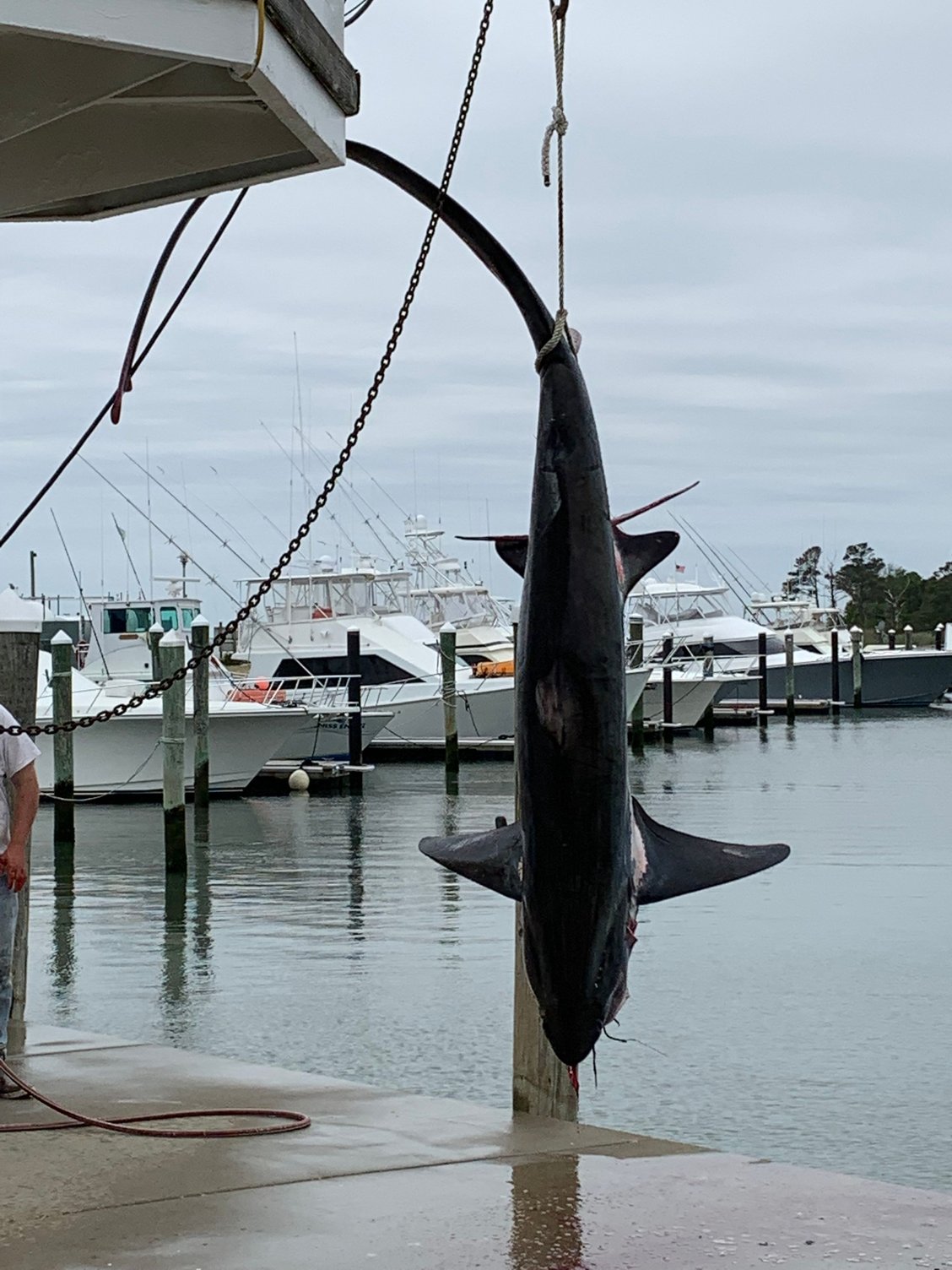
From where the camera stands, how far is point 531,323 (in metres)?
3.22

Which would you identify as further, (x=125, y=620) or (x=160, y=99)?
(x=125, y=620)

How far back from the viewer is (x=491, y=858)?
123 inches

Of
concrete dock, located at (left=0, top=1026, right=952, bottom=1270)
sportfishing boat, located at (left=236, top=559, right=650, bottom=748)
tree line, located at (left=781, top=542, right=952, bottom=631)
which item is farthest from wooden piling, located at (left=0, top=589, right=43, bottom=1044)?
tree line, located at (left=781, top=542, right=952, bottom=631)

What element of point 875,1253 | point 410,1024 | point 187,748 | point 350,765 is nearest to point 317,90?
point 875,1253

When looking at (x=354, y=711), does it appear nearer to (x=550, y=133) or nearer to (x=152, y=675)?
(x=152, y=675)

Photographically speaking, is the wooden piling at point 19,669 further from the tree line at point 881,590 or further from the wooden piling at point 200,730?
the tree line at point 881,590

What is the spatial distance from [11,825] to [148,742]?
824 inches

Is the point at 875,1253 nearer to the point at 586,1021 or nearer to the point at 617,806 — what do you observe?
the point at 586,1021

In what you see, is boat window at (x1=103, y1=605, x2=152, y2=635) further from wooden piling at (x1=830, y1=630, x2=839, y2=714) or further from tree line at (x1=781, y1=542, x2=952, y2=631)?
tree line at (x1=781, y1=542, x2=952, y2=631)

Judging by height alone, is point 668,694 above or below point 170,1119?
above

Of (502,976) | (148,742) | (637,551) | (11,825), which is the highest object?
(637,551)

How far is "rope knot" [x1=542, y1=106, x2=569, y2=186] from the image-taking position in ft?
11.6

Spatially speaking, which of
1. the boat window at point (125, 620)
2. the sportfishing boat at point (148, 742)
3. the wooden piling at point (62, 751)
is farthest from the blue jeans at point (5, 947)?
the boat window at point (125, 620)

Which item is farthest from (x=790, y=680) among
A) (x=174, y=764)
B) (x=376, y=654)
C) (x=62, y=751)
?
(x=174, y=764)
